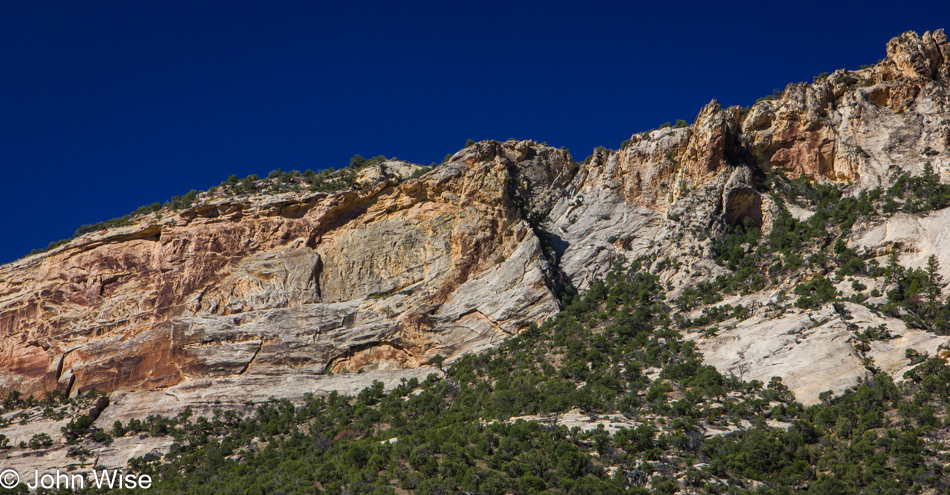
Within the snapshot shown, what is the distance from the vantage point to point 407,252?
2280 inches

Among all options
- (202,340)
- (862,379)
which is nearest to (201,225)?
(202,340)

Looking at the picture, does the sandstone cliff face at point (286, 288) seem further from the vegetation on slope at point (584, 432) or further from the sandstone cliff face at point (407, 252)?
the vegetation on slope at point (584, 432)

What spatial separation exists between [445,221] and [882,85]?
32293 millimetres

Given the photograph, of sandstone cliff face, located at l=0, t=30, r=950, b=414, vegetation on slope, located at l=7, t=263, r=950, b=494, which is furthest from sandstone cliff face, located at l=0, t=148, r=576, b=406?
vegetation on slope, located at l=7, t=263, r=950, b=494

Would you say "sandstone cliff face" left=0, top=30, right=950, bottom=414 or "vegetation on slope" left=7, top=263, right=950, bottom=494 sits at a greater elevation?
"sandstone cliff face" left=0, top=30, right=950, bottom=414

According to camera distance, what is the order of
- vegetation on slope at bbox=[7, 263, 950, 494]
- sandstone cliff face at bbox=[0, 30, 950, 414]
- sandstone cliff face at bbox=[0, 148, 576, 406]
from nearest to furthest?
vegetation on slope at bbox=[7, 263, 950, 494], sandstone cliff face at bbox=[0, 30, 950, 414], sandstone cliff face at bbox=[0, 148, 576, 406]

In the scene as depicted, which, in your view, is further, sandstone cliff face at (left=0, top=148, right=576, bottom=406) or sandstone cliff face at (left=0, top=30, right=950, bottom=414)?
sandstone cliff face at (left=0, top=148, right=576, bottom=406)

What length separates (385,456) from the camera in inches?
1654

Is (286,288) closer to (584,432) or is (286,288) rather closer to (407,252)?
(407,252)

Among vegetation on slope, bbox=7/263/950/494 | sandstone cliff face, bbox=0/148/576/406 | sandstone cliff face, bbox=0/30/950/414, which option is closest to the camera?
vegetation on slope, bbox=7/263/950/494

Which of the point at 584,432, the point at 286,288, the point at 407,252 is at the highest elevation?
the point at 286,288

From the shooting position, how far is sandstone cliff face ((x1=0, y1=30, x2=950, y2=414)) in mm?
54156

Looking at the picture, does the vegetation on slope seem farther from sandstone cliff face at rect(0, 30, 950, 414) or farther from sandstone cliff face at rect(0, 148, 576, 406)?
sandstone cliff face at rect(0, 148, 576, 406)

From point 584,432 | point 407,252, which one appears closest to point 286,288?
point 407,252
